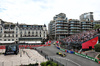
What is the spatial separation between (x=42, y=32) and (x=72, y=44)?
1407 inches

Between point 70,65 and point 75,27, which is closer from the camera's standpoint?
point 70,65

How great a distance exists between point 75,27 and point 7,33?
192 feet

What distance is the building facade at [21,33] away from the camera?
69.0 m

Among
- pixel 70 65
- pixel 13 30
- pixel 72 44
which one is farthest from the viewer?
pixel 13 30

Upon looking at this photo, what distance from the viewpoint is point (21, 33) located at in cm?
7200

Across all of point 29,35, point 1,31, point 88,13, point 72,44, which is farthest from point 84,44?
point 88,13

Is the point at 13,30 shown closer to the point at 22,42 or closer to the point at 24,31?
the point at 24,31

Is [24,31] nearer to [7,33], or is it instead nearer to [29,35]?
[29,35]

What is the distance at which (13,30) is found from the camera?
2790 inches

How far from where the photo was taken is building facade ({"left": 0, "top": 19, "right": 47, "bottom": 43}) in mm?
69000

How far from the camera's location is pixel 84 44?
1560 inches

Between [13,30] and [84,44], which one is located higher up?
[13,30]

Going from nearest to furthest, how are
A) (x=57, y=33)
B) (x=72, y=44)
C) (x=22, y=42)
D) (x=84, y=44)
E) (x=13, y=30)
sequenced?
(x=84, y=44), (x=72, y=44), (x=22, y=42), (x=13, y=30), (x=57, y=33)

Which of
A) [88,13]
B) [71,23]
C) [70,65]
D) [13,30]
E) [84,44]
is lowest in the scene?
[70,65]
